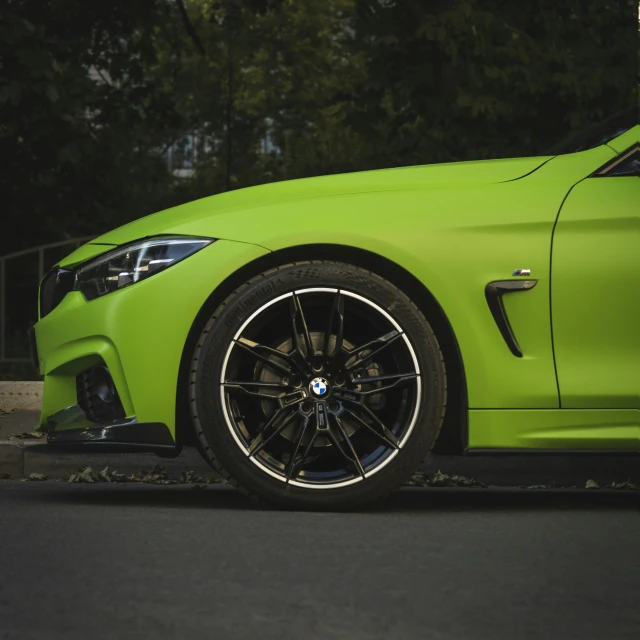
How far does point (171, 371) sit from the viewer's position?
223 inches

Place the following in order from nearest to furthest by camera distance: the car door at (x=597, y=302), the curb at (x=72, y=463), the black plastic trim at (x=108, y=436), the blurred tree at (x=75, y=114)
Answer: the car door at (x=597, y=302) → the black plastic trim at (x=108, y=436) → the curb at (x=72, y=463) → the blurred tree at (x=75, y=114)

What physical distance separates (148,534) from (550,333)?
5.41ft

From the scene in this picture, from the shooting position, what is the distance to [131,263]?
577 cm

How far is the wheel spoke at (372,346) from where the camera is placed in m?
5.63

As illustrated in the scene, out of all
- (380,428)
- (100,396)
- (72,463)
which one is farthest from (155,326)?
(72,463)

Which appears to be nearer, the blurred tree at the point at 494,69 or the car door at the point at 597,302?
the car door at the point at 597,302

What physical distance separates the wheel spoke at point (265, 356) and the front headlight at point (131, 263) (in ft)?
1.30

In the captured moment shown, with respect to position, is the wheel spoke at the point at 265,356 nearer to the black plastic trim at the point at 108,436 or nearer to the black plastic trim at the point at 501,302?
the black plastic trim at the point at 108,436

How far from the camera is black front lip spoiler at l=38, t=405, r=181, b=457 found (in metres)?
5.68

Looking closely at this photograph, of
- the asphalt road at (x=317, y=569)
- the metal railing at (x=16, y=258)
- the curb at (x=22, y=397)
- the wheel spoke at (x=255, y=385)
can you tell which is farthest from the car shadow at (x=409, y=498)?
the metal railing at (x=16, y=258)

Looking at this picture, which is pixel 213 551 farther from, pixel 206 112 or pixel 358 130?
pixel 206 112

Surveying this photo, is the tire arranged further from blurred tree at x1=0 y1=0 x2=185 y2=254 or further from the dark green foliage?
blurred tree at x1=0 y1=0 x2=185 y2=254

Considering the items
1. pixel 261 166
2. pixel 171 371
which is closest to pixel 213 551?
pixel 171 371

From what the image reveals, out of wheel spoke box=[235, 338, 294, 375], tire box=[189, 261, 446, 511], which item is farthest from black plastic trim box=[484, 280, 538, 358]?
wheel spoke box=[235, 338, 294, 375]
